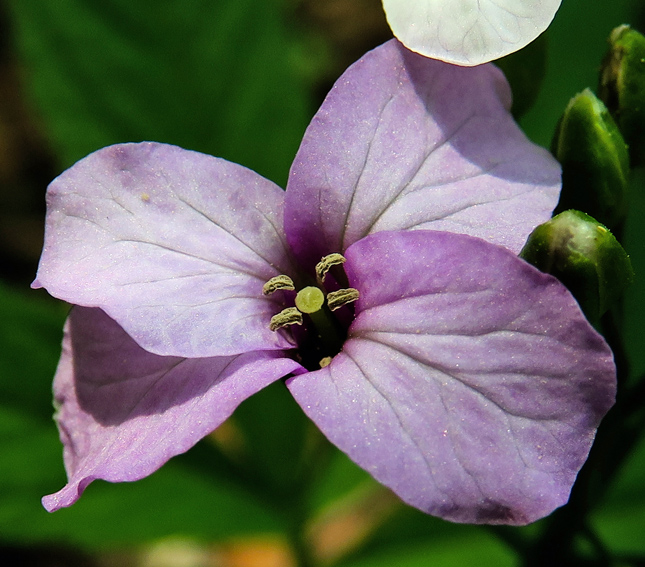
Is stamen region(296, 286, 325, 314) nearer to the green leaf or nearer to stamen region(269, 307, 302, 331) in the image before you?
stamen region(269, 307, 302, 331)

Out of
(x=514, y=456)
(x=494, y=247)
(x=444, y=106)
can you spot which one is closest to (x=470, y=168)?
(x=444, y=106)

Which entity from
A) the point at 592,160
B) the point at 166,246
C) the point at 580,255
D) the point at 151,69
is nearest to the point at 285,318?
the point at 166,246

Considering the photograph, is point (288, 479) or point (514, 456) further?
point (288, 479)

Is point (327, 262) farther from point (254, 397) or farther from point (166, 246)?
point (254, 397)

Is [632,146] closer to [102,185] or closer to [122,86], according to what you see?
[102,185]

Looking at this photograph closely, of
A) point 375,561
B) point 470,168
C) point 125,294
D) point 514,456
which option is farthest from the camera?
point 375,561

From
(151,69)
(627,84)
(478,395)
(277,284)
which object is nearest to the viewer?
(478,395)
